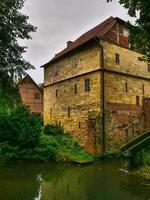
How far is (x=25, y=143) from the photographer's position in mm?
17781

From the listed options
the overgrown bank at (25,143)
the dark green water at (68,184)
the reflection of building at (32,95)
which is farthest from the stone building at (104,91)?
the reflection of building at (32,95)

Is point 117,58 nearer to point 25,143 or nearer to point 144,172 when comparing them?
point 25,143

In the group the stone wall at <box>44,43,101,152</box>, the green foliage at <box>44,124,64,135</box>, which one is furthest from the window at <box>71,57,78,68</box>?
the green foliage at <box>44,124,64,135</box>

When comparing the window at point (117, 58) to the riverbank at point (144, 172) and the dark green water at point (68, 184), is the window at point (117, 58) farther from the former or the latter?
the riverbank at point (144, 172)

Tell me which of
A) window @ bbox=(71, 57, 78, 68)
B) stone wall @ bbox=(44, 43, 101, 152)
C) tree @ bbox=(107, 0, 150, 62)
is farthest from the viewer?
window @ bbox=(71, 57, 78, 68)

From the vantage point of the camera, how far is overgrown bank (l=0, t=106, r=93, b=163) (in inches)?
685

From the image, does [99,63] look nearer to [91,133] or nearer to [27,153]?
[91,133]

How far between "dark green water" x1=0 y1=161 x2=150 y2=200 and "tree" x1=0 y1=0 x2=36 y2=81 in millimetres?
4415

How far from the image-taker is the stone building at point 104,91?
2047 centimetres

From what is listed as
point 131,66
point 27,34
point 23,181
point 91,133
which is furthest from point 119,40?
point 23,181

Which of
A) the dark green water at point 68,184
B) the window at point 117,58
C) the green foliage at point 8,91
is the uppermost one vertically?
the window at point 117,58

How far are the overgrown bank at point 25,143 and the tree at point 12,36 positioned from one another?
23.2ft

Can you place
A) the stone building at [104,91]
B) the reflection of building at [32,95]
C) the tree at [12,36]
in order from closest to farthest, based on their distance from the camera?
1. the tree at [12,36]
2. the stone building at [104,91]
3. the reflection of building at [32,95]

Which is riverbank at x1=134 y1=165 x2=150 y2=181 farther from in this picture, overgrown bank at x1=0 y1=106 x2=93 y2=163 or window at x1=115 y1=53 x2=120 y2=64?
window at x1=115 y1=53 x2=120 y2=64
